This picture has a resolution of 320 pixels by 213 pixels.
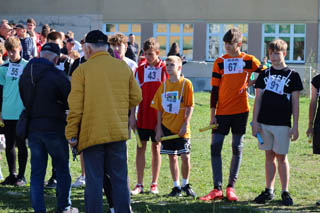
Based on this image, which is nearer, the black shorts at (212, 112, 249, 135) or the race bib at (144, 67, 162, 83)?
the black shorts at (212, 112, 249, 135)

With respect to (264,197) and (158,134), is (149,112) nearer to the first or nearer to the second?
(158,134)

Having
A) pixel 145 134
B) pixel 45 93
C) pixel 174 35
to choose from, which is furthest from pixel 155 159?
pixel 174 35

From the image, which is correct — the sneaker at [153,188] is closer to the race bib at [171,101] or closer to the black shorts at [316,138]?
the race bib at [171,101]

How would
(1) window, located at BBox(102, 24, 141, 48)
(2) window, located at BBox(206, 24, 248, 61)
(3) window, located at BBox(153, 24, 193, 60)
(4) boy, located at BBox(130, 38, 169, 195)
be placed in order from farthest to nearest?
(1) window, located at BBox(102, 24, 141, 48) → (3) window, located at BBox(153, 24, 193, 60) → (2) window, located at BBox(206, 24, 248, 61) → (4) boy, located at BBox(130, 38, 169, 195)

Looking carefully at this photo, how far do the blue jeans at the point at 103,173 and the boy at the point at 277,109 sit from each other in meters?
2.16

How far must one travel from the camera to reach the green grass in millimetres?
6973

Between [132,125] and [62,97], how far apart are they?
1625 millimetres

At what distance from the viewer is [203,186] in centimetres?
830

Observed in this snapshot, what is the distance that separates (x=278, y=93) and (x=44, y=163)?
284 cm

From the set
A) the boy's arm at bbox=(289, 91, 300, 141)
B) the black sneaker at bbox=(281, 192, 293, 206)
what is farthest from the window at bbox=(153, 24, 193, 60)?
the black sneaker at bbox=(281, 192, 293, 206)

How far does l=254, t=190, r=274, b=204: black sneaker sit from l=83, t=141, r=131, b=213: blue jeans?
2.10 metres

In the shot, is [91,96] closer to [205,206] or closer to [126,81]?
[126,81]

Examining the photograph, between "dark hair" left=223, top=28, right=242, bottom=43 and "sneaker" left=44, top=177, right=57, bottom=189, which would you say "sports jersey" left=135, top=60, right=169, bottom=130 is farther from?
"sneaker" left=44, top=177, right=57, bottom=189

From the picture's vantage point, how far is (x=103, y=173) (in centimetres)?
574
